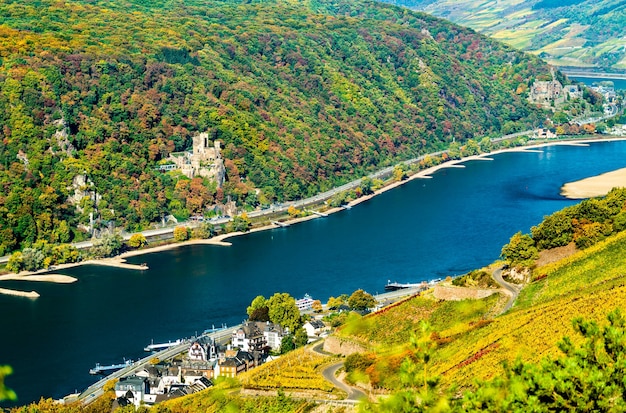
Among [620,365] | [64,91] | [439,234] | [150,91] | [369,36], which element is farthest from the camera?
[369,36]

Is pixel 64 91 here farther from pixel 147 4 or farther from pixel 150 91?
pixel 147 4

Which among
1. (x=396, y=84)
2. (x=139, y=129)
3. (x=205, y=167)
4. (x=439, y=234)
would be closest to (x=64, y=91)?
(x=139, y=129)

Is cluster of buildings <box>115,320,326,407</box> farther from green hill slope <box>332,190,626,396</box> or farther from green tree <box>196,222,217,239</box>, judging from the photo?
green tree <box>196,222,217,239</box>

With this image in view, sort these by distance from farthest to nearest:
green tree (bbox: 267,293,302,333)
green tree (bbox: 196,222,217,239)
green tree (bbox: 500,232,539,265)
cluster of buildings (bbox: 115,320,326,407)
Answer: green tree (bbox: 196,222,217,239)
green tree (bbox: 267,293,302,333)
cluster of buildings (bbox: 115,320,326,407)
green tree (bbox: 500,232,539,265)

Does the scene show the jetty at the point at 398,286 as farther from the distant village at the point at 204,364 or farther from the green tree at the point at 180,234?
the green tree at the point at 180,234

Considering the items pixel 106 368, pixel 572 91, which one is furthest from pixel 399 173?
pixel 106 368

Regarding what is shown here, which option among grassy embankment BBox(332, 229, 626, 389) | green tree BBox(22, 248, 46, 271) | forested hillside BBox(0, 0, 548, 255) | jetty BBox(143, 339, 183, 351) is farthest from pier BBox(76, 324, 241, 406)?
forested hillside BBox(0, 0, 548, 255)
